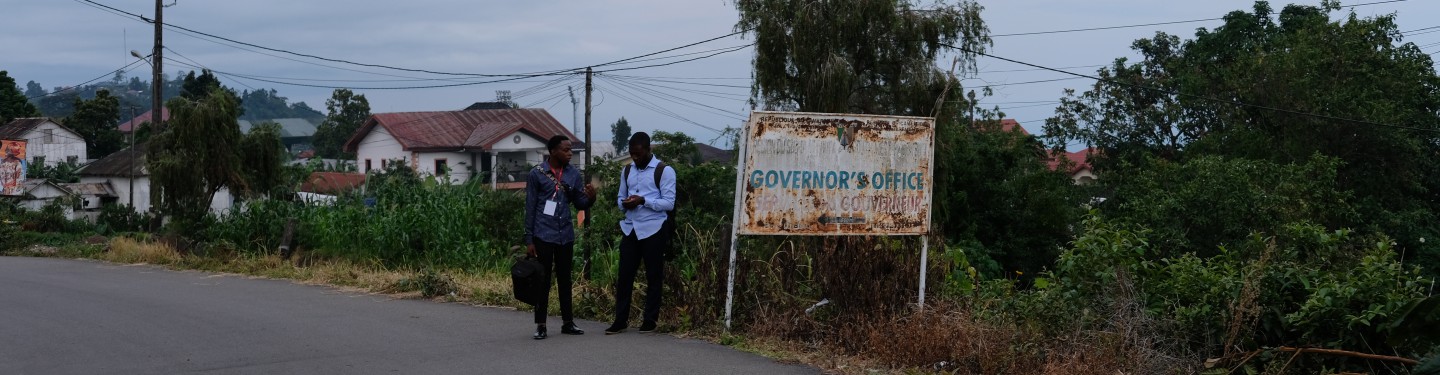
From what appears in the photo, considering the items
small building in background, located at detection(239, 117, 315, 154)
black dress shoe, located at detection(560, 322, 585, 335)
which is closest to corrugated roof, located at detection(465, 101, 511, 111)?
small building in background, located at detection(239, 117, 315, 154)

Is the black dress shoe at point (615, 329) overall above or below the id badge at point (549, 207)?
below

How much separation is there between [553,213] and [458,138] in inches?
2615

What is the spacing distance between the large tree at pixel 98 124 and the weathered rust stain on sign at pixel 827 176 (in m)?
80.8

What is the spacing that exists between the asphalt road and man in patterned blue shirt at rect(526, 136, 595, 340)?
0.39 metres

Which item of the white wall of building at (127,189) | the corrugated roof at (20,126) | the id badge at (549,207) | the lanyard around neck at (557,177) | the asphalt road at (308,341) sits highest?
the corrugated roof at (20,126)

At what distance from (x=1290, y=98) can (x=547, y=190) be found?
1555 inches

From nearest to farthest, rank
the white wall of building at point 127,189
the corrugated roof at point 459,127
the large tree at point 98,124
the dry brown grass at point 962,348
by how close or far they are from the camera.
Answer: the dry brown grass at point 962,348, the white wall of building at point 127,189, the corrugated roof at point 459,127, the large tree at point 98,124

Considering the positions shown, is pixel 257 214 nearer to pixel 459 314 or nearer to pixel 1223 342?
pixel 459 314

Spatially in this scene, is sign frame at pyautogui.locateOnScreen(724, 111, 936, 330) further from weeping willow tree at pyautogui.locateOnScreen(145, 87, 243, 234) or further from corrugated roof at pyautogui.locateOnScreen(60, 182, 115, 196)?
corrugated roof at pyautogui.locateOnScreen(60, 182, 115, 196)

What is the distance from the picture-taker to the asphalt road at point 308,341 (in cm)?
760

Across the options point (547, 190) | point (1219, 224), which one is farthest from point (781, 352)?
point (1219, 224)

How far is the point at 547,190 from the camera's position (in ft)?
28.2

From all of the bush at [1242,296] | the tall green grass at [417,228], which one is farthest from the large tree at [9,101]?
the bush at [1242,296]

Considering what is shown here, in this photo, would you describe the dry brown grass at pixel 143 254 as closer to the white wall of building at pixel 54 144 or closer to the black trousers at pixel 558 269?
the black trousers at pixel 558 269
